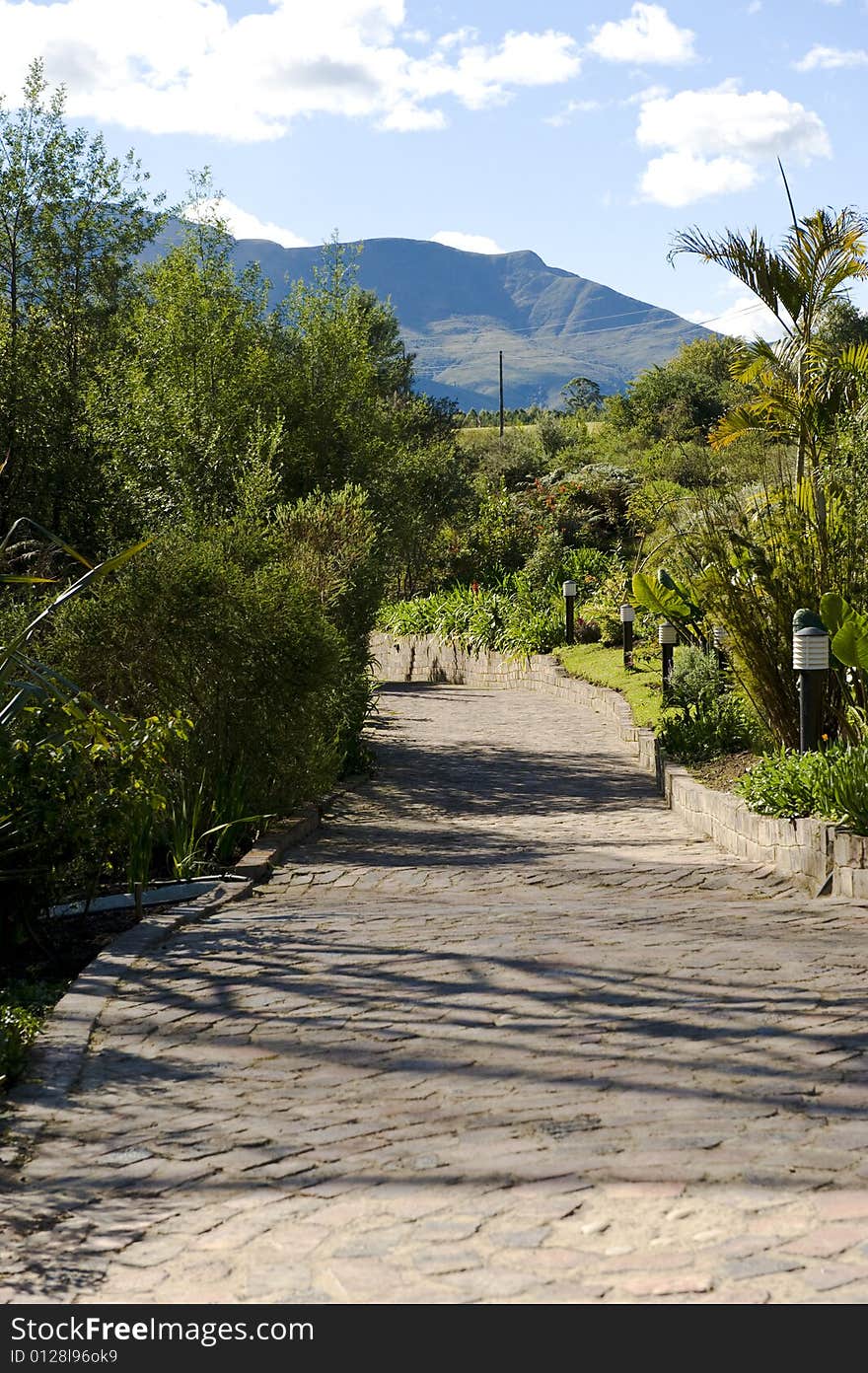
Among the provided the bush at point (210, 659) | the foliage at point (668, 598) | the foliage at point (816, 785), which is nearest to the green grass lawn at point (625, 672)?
the foliage at point (668, 598)

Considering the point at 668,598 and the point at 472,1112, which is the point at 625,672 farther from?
the point at 472,1112

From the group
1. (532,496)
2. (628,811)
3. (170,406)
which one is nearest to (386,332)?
(532,496)

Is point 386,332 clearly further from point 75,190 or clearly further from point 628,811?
point 628,811

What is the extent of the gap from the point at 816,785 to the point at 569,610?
1862cm

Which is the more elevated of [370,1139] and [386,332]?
[386,332]

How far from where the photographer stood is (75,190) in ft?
71.1

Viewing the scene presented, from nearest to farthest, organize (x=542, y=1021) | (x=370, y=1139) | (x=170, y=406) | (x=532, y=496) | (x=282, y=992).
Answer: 1. (x=370, y=1139)
2. (x=542, y=1021)
3. (x=282, y=992)
4. (x=170, y=406)
5. (x=532, y=496)

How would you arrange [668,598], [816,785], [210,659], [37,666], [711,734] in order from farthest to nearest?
[668,598]
[711,734]
[210,659]
[816,785]
[37,666]

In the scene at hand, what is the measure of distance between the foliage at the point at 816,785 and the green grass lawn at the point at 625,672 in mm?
6401

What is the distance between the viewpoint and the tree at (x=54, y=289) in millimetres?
15875

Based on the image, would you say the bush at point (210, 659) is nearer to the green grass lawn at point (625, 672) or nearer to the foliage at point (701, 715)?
the foliage at point (701, 715)

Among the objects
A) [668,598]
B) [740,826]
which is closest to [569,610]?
[668,598]

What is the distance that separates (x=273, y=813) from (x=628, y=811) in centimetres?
411

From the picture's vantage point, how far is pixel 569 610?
27.2 meters
